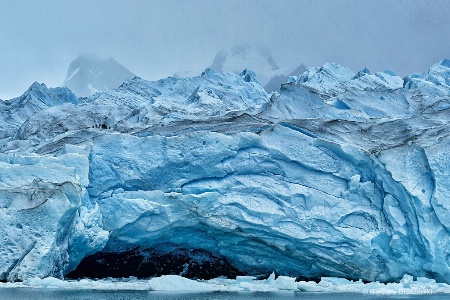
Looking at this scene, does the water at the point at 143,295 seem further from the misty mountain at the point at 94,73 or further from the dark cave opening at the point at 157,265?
the misty mountain at the point at 94,73

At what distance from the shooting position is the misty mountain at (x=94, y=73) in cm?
5099

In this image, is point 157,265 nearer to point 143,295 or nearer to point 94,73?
point 143,295

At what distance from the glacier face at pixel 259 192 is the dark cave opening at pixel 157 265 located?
32 centimetres

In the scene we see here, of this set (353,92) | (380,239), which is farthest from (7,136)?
(380,239)

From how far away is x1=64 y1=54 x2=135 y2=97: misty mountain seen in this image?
2008 inches

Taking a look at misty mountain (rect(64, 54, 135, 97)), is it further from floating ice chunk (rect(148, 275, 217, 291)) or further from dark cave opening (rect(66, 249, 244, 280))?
floating ice chunk (rect(148, 275, 217, 291))

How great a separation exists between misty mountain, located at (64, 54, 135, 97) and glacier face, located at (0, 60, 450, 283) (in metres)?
35.4

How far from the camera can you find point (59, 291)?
1220 cm

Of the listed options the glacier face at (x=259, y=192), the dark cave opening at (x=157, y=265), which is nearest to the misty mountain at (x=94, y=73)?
the glacier face at (x=259, y=192)

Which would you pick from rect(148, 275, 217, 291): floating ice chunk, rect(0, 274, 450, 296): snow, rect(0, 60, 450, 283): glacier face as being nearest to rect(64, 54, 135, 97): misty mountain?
rect(0, 60, 450, 283): glacier face

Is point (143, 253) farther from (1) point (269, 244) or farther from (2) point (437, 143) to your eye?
(2) point (437, 143)

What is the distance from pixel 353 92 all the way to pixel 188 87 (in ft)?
30.0

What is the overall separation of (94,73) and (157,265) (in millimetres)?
39027

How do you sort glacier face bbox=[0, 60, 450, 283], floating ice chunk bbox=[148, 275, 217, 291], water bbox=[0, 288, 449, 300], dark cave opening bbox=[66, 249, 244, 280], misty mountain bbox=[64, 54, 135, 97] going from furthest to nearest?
misty mountain bbox=[64, 54, 135, 97]
dark cave opening bbox=[66, 249, 244, 280]
glacier face bbox=[0, 60, 450, 283]
floating ice chunk bbox=[148, 275, 217, 291]
water bbox=[0, 288, 449, 300]
